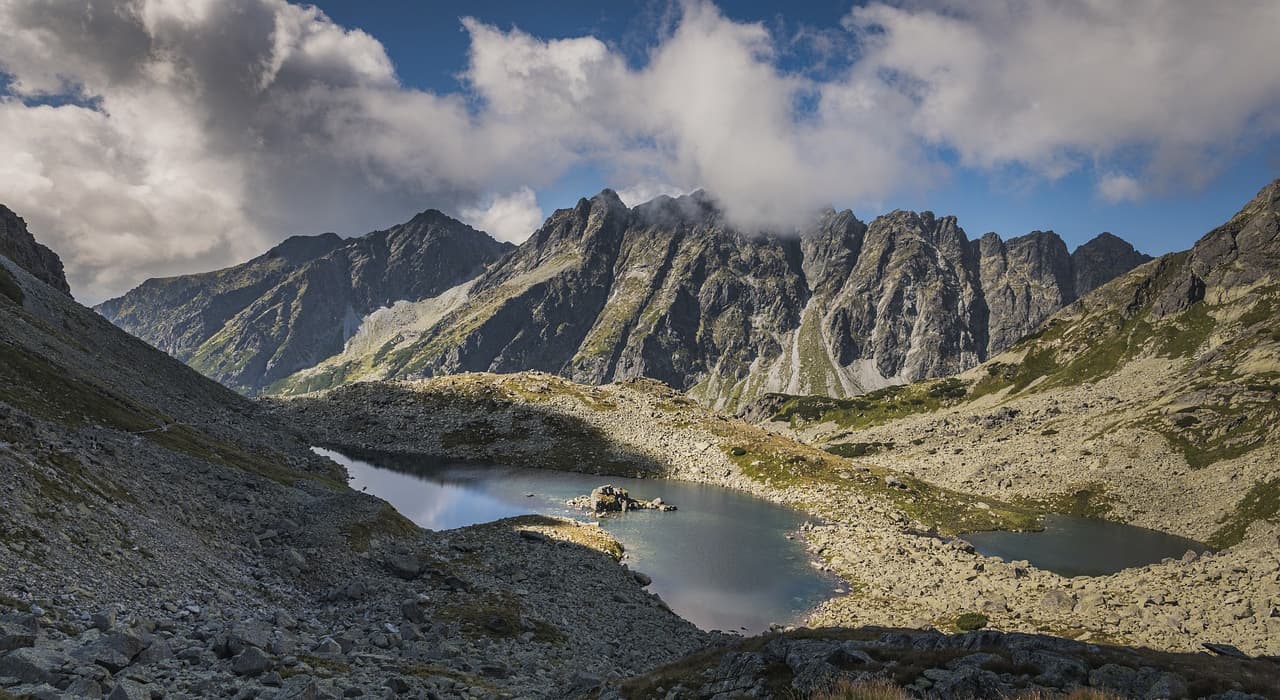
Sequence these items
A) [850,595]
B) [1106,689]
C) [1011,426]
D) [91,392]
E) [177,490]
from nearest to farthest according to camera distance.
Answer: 1. [1106,689]
2. [177,490]
3. [91,392]
4. [850,595]
5. [1011,426]

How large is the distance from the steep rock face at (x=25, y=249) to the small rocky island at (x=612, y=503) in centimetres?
10466

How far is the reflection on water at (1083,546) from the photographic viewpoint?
266ft

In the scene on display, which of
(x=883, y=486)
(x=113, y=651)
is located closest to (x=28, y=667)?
(x=113, y=651)

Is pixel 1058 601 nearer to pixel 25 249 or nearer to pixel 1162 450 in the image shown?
pixel 1162 450

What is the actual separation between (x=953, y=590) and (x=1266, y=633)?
68.8ft

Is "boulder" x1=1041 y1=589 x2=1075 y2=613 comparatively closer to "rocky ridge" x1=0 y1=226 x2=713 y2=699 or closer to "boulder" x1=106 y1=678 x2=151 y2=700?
"rocky ridge" x1=0 y1=226 x2=713 y2=699

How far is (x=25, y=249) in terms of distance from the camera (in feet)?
385

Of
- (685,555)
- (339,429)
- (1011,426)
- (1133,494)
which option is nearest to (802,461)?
(685,555)

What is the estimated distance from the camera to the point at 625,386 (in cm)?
17162

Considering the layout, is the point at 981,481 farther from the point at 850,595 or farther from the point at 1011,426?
the point at 850,595

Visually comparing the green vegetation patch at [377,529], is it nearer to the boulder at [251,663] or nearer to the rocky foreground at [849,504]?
the boulder at [251,663]

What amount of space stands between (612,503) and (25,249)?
125 meters

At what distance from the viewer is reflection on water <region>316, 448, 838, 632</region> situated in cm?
5472

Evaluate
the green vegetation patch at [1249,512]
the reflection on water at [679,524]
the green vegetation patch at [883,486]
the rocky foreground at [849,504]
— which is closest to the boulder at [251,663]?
the reflection on water at [679,524]
